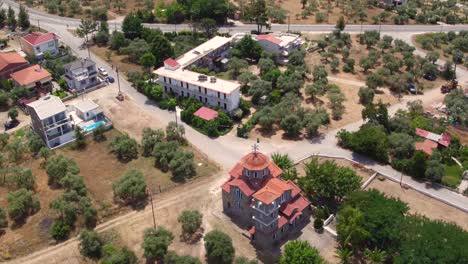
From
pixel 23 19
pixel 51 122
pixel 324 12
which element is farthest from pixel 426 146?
pixel 23 19

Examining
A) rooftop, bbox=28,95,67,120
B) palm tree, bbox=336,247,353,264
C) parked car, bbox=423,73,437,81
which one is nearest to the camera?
palm tree, bbox=336,247,353,264

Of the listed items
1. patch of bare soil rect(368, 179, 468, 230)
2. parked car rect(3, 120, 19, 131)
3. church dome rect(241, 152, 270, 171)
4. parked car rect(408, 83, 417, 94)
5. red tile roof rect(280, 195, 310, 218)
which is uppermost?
church dome rect(241, 152, 270, 171)

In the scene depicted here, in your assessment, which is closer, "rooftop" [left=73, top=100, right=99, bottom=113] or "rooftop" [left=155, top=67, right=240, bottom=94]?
"rooftop" [left=73, top=100, right=99, bottom=113]

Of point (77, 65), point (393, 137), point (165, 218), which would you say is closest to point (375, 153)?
point (393, 137)

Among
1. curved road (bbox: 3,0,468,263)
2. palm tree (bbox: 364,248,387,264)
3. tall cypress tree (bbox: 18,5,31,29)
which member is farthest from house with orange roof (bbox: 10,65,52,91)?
palm tree (bbox: 364,248,387,264)

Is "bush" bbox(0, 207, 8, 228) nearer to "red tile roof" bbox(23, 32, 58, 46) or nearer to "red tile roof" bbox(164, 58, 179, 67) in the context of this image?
"red tile roof" bbox(164, 58, 179, 67)

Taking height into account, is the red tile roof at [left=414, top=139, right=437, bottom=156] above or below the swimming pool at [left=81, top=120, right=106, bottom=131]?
below

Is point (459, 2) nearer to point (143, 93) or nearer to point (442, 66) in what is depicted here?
point (442, 66)

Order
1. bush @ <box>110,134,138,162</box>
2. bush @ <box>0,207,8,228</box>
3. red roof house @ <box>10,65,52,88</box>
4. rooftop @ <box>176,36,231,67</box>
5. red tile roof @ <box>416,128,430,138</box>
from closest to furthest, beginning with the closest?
bush @ <box>0,207,8,228</box> < bush @ <box>110,134,138,162</box> < red tile roof @ <box>416,128,430,138</box> < red roof house @ <box>10,65,52,88</box> < rooftop @ <box>176,36,231,67</box>
